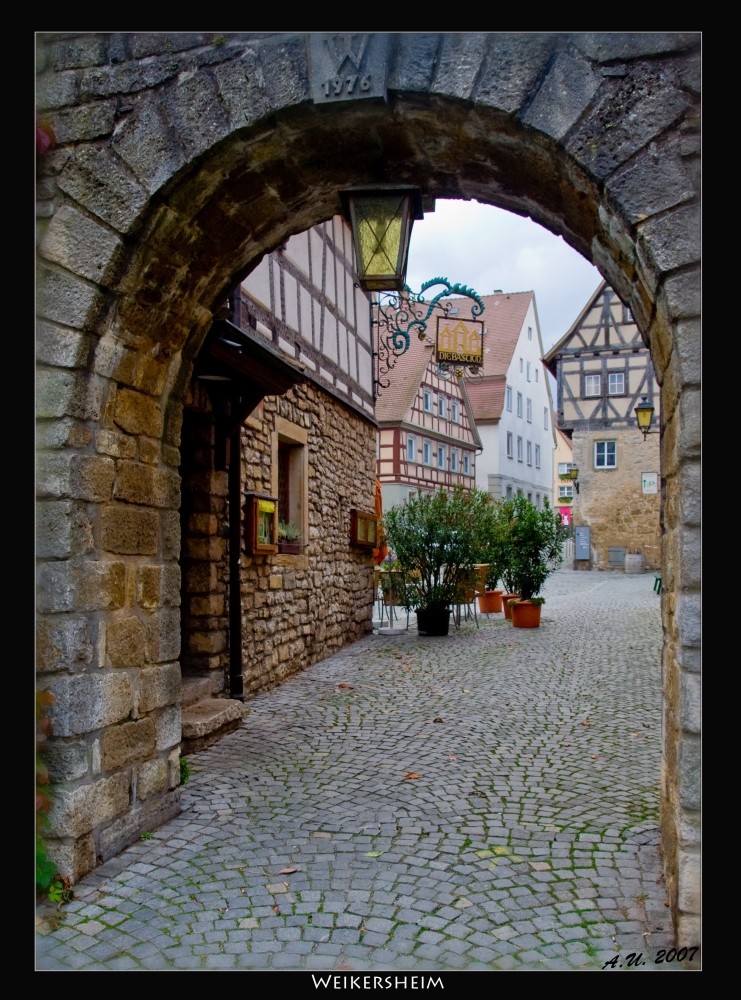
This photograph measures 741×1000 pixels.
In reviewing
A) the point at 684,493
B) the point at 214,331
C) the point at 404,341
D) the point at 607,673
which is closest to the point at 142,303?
the point at 214,331

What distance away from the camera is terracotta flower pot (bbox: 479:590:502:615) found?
13.8m

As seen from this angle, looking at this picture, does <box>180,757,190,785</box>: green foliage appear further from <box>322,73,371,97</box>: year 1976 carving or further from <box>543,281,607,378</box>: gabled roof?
<box>543,281,607,378</box>: gabled roof

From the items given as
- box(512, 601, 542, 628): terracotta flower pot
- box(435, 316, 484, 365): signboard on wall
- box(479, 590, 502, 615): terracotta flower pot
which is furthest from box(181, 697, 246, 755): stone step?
box(479, 590, 502, 615): terracotta flower pot

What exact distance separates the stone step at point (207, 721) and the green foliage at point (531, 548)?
654cm

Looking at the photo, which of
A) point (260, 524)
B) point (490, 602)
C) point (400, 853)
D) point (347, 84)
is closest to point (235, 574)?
point (260, 524)

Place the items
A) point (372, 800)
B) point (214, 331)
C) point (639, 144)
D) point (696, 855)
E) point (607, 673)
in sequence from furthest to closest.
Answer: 1. point (607, 673)
2. point (214, 331)
3. point (372, 800)
4. point (639, 144)
5. point (696, 855)

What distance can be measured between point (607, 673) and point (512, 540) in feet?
13.2

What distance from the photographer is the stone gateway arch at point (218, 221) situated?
252 centimetres

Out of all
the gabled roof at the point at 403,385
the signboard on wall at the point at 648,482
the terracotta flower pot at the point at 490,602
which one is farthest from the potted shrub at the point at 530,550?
the signboard on wall at the point at 648,482

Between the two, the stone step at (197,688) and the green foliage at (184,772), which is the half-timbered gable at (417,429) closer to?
the stone step at (197,688)

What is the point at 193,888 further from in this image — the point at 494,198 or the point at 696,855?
the point at 494,198

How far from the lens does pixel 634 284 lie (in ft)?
9.57

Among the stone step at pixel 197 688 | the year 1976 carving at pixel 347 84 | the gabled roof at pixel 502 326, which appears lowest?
the stone step at pixel 197 688

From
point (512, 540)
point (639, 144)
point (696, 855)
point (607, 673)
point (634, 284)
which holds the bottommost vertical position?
point (607, 673)
